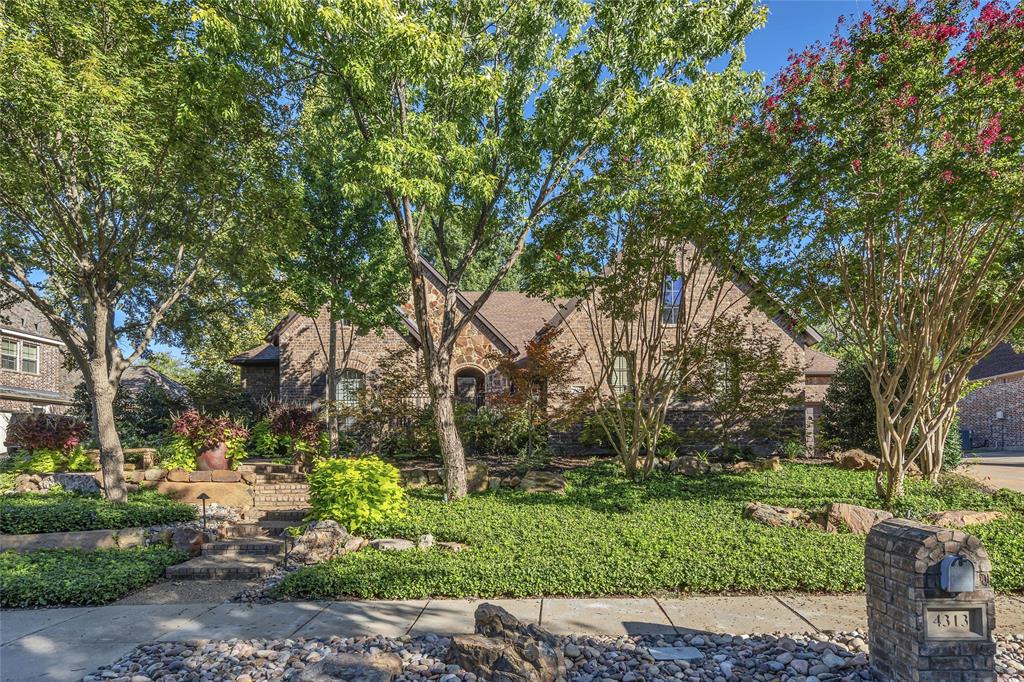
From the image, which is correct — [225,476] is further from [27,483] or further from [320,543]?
[320,543]

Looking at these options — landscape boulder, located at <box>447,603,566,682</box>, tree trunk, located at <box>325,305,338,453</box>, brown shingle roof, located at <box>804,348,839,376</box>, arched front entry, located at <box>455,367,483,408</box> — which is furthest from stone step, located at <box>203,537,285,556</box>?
brown shingle roof, located at <box>804,348,839,376</box>

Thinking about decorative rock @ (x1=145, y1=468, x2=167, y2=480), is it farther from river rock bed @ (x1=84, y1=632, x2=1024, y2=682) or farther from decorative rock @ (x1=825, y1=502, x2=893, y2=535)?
decorative rock @ (x1=825, y1=502, x2=893, y2=535)

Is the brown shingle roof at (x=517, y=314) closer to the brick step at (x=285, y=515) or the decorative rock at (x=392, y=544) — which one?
the brick step at (x=285, y=515)

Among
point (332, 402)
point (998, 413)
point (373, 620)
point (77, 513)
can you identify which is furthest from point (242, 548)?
point (998, 413)

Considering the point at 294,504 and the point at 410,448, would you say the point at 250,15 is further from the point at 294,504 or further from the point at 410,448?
the point at 410,448

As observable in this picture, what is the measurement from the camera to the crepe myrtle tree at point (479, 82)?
8234 mm

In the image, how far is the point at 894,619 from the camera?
406cm

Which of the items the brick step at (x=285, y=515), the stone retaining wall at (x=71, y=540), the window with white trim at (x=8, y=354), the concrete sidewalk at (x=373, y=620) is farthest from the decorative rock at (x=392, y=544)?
the window with white trim at (x=8, y=354)

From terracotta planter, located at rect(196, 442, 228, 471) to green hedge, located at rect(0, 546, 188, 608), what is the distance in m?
→ 4.62

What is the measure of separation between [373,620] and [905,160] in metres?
8.18

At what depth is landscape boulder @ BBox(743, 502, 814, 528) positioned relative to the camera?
827 centimetres

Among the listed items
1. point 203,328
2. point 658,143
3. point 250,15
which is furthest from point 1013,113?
point 203,328

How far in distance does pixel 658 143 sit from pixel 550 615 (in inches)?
272

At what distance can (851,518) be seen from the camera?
26.5 ft
